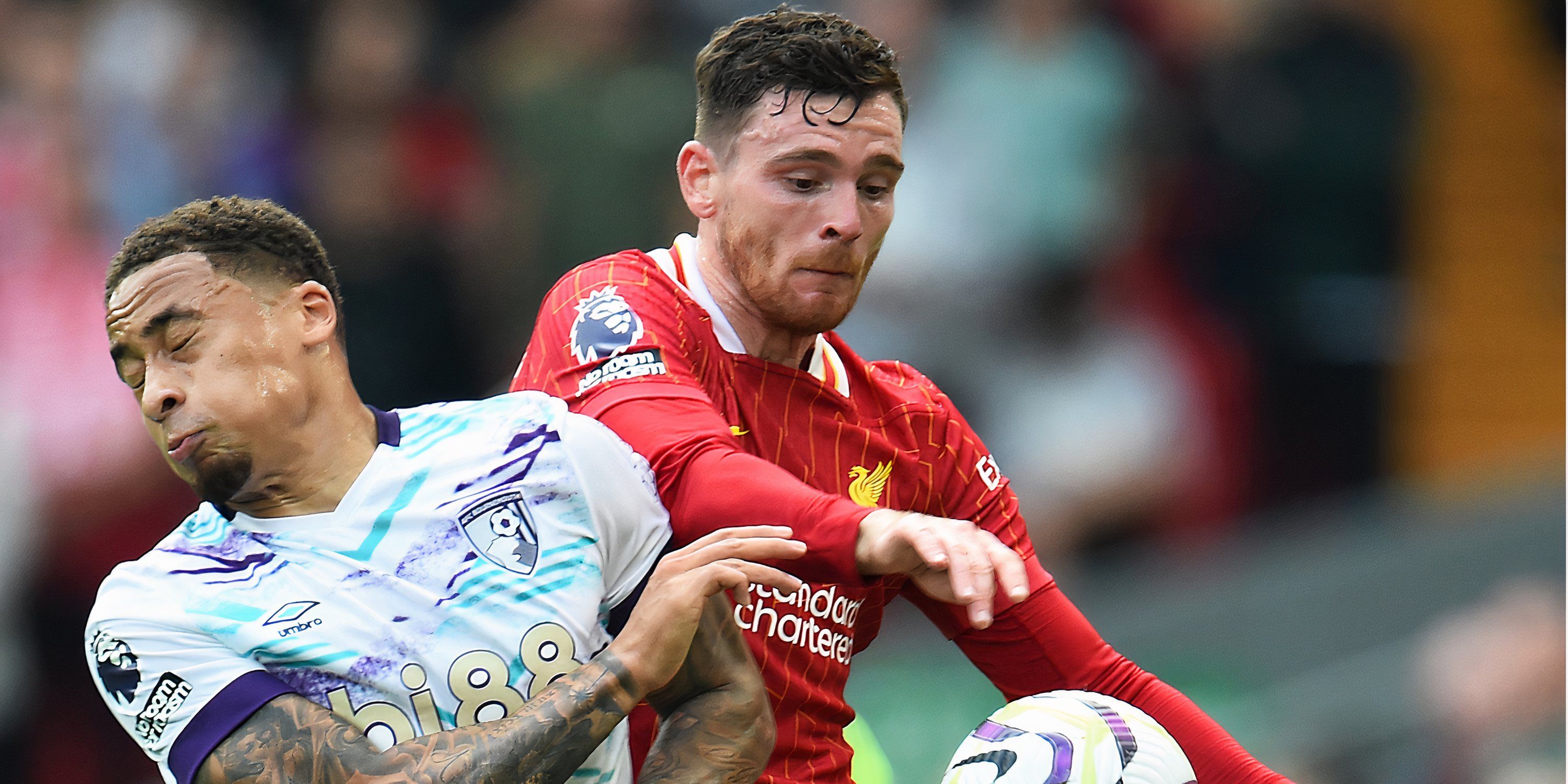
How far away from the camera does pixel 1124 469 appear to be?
29.2ft

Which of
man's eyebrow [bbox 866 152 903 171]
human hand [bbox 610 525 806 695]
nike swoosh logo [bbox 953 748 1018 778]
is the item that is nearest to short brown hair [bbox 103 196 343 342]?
human hand [bbox 610 525 806 695]

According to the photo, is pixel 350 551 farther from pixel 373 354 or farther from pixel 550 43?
pixel 550 43

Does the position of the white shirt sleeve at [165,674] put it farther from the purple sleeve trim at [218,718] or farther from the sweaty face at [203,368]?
the sweaty face at [203,368]

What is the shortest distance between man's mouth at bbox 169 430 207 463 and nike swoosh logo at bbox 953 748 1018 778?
147 cm

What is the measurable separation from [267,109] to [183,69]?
0.40 m

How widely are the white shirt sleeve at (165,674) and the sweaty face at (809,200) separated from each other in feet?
4.32

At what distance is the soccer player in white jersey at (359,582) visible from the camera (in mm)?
3062

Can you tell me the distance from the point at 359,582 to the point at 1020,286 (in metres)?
6.14

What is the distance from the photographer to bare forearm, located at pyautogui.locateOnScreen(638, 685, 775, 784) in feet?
10.7

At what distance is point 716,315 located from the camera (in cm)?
390

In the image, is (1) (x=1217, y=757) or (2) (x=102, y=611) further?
(1) (x=1217, y=757)

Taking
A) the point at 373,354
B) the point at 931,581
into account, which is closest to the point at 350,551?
the point at 931,581

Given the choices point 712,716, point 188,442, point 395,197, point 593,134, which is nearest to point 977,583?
point 712,716

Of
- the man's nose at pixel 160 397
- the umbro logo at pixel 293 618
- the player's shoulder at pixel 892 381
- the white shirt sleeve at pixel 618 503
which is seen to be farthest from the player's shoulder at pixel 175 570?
the player's shoulder at pixel 892 381
